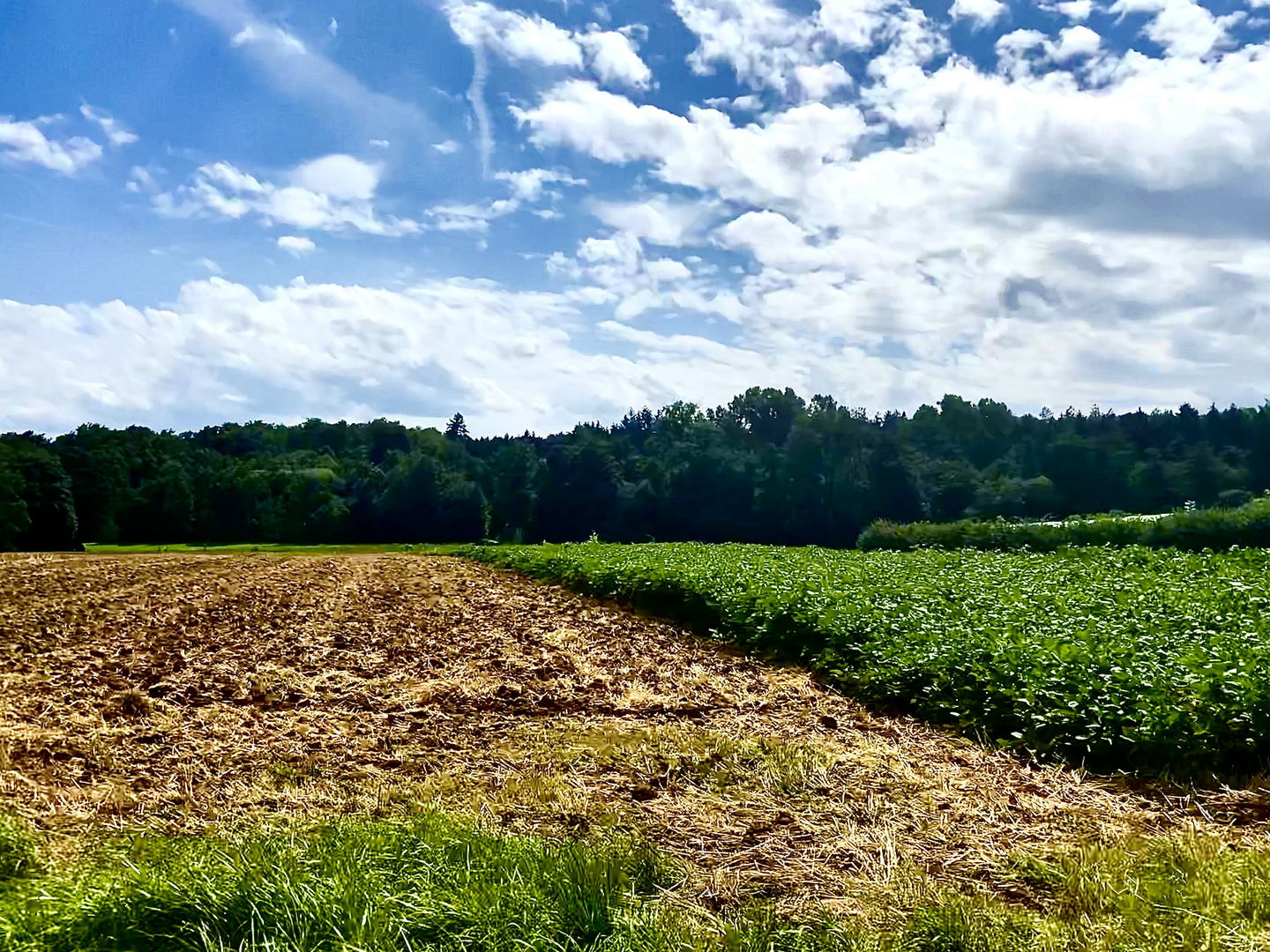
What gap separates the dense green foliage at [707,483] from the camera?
190 feet

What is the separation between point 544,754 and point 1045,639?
5015 mm

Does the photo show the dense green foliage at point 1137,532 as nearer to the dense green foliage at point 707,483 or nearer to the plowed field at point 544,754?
the plowed field at point 544,754

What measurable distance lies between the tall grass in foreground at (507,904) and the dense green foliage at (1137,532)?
20556 millimetres

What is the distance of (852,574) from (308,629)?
9.36m

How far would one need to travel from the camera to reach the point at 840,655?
411 inches

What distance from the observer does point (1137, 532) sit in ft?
76.6

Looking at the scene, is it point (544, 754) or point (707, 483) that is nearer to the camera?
point (544, 754)

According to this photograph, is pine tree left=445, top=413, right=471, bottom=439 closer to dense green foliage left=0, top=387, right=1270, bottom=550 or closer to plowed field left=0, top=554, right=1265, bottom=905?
dense green foliage left=0, top=387, right=1270, bottom=550

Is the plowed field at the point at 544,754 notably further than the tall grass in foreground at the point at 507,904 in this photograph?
Yes

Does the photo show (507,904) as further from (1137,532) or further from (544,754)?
(1137,532)

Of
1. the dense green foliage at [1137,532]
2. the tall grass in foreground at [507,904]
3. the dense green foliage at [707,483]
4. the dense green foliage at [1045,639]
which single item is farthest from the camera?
the dense green foliage at [707,483]

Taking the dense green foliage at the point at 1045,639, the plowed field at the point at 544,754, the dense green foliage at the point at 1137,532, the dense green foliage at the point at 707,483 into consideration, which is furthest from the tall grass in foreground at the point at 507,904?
the dense green foliage at the point at 707,483

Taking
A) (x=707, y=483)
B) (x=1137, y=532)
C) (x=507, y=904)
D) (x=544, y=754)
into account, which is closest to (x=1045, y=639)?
(x=544, y=754)

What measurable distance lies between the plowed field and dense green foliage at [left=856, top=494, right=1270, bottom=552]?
1585cm
